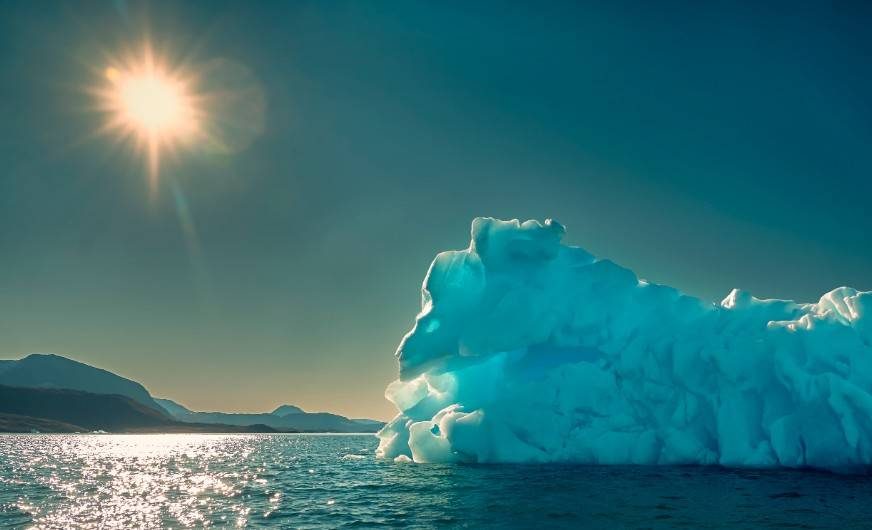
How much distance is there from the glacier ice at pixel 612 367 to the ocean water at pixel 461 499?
1.82 metres

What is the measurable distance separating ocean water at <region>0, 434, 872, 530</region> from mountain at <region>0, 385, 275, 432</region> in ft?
520

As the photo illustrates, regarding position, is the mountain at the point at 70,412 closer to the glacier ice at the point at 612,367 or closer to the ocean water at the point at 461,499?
the ocean water at the point at 461,499

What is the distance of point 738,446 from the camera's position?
96.1 ft

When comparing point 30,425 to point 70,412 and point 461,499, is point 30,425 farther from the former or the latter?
point 461,499

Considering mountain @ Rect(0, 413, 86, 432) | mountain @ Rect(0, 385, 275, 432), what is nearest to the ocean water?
mountain @ Rect(0, 413, 86, 432)

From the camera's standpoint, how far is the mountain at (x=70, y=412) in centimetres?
16400

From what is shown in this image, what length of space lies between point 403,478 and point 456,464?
6119 mm

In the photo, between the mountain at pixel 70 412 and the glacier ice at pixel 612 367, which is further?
the mountain at pixel 70 412

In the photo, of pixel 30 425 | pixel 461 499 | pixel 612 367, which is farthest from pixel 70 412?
pixel 461 499

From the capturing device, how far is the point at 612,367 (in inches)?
1251

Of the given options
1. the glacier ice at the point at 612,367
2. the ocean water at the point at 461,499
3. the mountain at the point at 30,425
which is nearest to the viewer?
the ocean water at the point at 461,499

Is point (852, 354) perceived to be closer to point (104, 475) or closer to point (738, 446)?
point (738, 446)

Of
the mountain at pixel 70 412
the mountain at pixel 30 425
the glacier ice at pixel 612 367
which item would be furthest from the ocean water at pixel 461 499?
the mountain at pixel 70 412

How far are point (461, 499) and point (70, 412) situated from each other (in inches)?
7735
